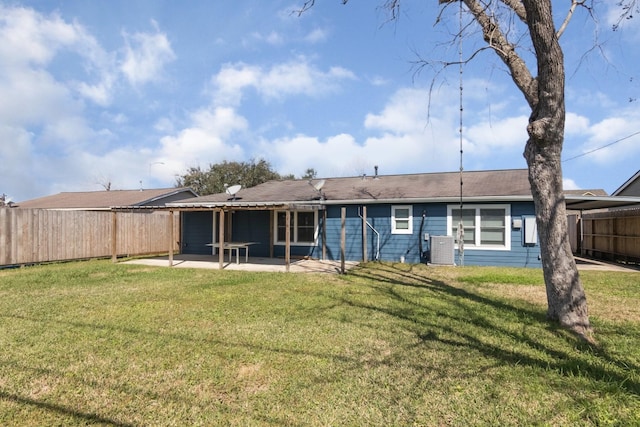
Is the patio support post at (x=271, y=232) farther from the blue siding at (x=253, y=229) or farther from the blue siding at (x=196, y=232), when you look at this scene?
the blue siding at (x=196, y=232)

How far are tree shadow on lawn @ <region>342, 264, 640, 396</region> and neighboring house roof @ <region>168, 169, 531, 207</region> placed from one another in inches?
177

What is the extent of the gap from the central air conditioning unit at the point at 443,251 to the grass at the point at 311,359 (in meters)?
3.73

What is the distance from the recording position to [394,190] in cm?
1240

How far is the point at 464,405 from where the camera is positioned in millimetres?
2664

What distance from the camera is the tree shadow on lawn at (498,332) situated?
130 inches

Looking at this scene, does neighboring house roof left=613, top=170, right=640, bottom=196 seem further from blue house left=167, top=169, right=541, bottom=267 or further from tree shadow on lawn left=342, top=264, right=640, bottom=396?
tree shadow on lawn left=342, top=264, right=640, bottom=396

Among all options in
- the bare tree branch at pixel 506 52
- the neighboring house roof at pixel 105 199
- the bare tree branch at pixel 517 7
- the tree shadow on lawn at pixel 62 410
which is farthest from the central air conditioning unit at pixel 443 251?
the neighboring house roof at pixel 105 199

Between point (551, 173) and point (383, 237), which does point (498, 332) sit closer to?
point (551, 173)

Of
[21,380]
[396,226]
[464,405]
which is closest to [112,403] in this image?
[21,380]

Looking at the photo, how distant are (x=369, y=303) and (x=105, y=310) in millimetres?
4063

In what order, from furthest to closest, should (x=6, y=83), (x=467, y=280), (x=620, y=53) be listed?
(x=6, y=83) < (x=467, y=280) < (x=620, y=53)

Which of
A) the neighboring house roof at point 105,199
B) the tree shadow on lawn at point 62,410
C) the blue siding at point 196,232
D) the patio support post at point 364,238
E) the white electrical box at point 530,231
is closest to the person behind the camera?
the tree shadow on lawn at point 62,410

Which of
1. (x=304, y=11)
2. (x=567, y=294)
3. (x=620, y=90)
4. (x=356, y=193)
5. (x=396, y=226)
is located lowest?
(x=567, y=294)

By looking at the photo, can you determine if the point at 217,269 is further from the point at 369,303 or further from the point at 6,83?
the point at 6,83
